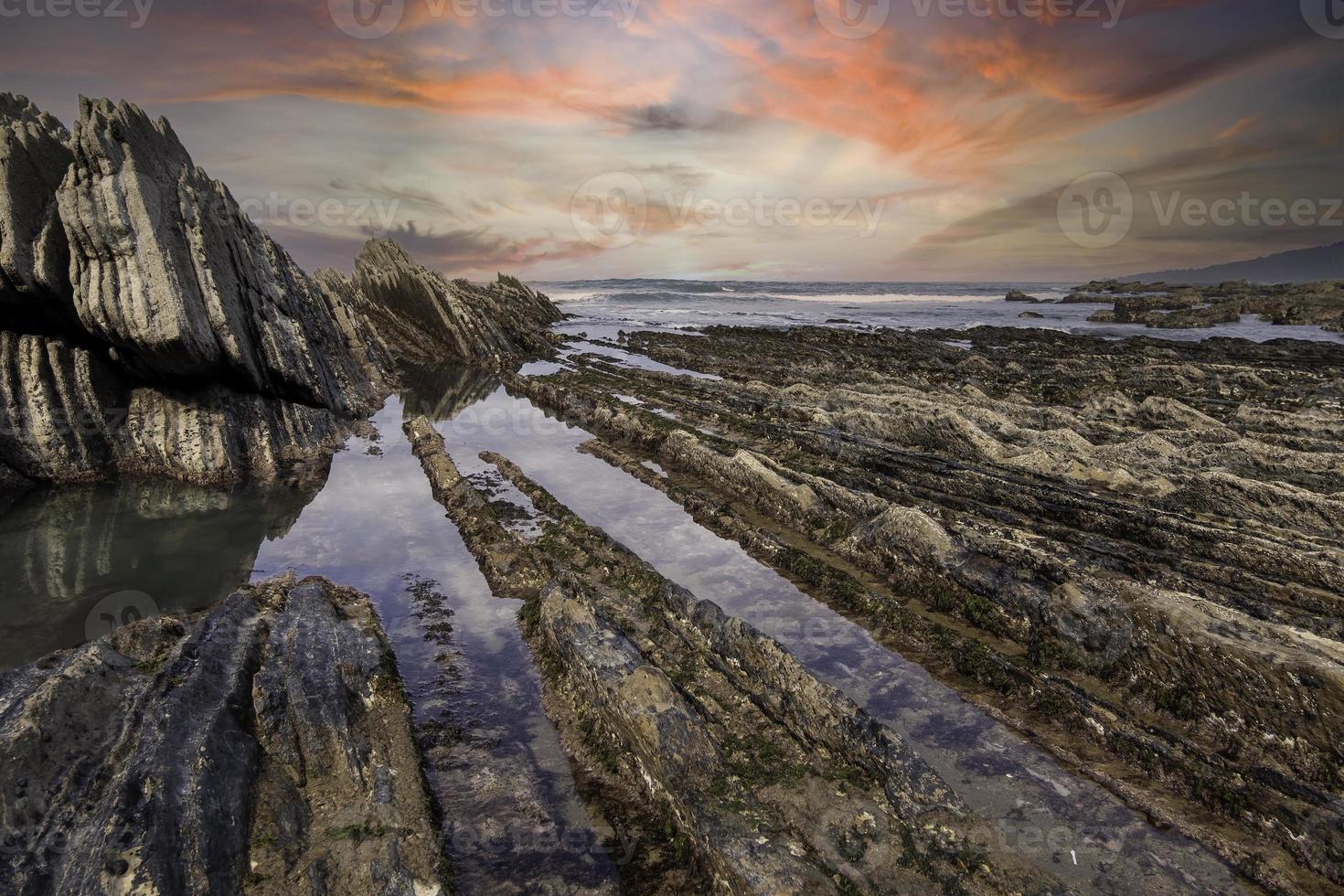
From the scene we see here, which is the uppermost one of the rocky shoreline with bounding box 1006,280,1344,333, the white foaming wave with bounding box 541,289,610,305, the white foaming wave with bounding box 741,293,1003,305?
the white foaming wave with bounding box 541,289,610,305

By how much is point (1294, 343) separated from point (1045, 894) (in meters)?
46.3

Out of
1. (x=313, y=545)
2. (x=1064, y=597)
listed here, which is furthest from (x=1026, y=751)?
(x=313, y=545)

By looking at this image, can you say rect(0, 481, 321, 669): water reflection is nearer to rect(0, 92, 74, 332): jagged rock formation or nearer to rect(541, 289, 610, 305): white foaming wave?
rect(0, 92, 74, 332): jagged rock formation

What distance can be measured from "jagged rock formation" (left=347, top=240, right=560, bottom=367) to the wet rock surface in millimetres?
18545

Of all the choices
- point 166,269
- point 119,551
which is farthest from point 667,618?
point 166,269

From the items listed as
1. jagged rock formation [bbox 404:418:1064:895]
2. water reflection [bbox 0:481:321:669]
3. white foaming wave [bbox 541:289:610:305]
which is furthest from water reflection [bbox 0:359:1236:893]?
white foaming wave [bbox 541:289:610:305]

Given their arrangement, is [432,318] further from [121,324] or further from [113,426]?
[121,324]

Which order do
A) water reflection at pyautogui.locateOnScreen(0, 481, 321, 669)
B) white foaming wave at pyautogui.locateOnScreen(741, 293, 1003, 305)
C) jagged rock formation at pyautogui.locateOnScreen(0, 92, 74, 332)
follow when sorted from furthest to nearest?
1. white foaming wave at pyautogui.locateOnScreen(741, 293, 1003, 305)
2. jagged rock formation at pyautogui.locateOnScreen(0, 92, 74, 332)
3. water reflection at pyautogui.locateOnScreen(0, 481, 321, 669)

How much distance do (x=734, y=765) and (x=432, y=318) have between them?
131 ft

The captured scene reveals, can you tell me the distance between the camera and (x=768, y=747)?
5.81 m

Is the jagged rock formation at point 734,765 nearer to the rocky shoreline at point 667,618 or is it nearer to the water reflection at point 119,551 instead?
the rocky shoreline at point 667,618

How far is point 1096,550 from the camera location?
32.0 feet

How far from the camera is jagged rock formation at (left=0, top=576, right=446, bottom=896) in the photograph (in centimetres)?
422
